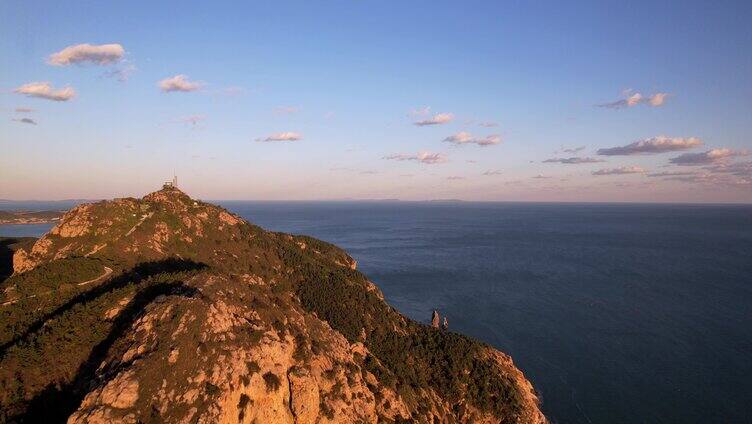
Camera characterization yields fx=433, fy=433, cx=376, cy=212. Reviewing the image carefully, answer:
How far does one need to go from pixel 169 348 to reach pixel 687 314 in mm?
102632

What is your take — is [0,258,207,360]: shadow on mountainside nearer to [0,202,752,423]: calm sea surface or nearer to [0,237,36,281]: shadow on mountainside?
[0,237,36,281]: shadow on mountainside

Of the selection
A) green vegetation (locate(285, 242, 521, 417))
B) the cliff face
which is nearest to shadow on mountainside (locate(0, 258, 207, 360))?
the cliff face

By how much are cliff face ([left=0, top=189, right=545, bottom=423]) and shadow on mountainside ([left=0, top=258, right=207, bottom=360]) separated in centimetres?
19

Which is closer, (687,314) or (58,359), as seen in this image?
(58,359)

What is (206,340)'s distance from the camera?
2994cm

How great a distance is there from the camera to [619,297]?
10631cm

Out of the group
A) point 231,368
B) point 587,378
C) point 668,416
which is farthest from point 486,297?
point 231,368

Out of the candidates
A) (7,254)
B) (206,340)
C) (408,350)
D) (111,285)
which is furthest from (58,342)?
(7,254)

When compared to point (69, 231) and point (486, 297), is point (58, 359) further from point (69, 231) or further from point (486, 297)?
point (486, 297)

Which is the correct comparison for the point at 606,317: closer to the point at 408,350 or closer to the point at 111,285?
the point at 408,350

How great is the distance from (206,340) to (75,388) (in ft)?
27.0

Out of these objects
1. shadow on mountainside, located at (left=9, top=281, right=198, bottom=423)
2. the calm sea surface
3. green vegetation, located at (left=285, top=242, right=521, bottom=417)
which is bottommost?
the calm sea surface

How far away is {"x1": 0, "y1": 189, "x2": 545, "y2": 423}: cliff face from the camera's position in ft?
88.3

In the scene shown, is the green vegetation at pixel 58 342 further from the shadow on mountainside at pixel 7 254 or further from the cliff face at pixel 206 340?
the shadow on mountainside at pixel 7 254
